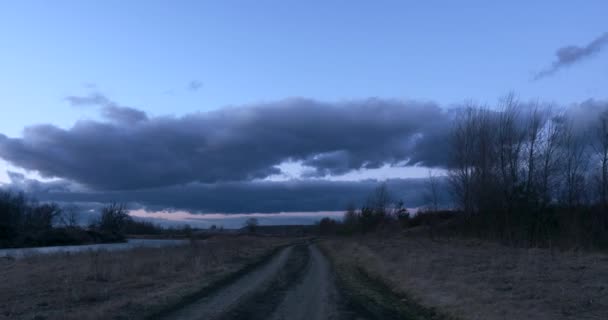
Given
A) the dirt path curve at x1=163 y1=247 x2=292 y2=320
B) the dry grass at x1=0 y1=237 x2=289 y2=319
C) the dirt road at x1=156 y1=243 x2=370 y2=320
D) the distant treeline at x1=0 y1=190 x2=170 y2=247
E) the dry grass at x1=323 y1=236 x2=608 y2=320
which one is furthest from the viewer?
the distant treeline at x1=0 y1=190 x2=170 y2=247

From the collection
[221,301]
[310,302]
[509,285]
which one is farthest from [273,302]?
[509,285]

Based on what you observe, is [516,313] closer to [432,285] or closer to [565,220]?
[432,285]

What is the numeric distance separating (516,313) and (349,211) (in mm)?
127499

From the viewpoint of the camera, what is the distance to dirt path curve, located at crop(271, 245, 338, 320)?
15.5 m

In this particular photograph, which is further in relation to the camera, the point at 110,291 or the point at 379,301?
the point at 110,291

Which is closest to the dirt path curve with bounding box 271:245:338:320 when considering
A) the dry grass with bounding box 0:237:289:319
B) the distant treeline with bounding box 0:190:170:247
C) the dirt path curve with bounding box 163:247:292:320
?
the dirt path curve with bounding box 163:247:292:320

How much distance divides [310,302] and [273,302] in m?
1.17

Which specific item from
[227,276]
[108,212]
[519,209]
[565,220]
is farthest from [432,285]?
[108,212]

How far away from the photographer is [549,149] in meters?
50.2

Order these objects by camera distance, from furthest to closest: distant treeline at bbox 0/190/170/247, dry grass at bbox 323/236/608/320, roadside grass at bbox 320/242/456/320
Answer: distant treeline at bbox 0/190/170/247 → roadside grass at bbox 320/242/456/320 → dry grass at bbox 323/236/608/320

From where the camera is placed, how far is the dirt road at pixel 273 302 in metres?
15.4

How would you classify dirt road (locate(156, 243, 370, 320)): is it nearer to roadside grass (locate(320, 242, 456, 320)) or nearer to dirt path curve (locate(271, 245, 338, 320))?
dirt path curve (locate(271, 245, 338, 320))

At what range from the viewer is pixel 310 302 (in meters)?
18.4

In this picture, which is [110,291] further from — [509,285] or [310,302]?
[509,285]
